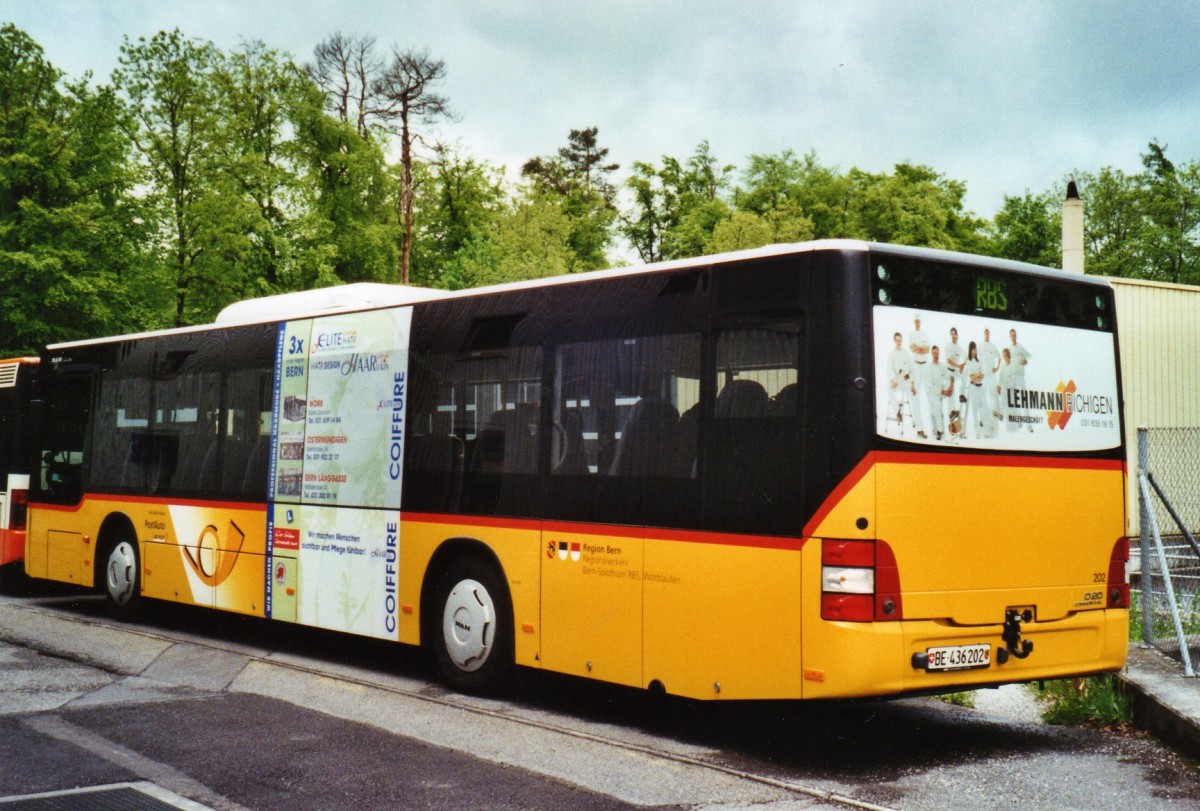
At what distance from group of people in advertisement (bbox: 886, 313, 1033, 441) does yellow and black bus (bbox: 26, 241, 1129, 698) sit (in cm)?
2

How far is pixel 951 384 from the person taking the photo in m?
7.21

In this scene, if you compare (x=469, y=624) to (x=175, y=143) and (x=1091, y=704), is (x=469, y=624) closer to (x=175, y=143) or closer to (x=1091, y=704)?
(x=1091, y=704)

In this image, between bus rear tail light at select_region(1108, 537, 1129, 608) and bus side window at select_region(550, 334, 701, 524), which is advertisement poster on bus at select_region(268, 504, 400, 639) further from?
bus rear tail light at select_region(1108, 537, 1129, 608)

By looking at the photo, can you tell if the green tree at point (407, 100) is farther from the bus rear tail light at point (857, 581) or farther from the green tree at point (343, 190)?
the bus rear tail light at point (857, 581)

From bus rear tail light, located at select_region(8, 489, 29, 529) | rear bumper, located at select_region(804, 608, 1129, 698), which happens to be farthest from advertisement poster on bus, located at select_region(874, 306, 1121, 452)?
bus rear tail light, located at select_region(8, 489, 29, 529)

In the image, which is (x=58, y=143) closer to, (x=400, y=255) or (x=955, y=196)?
(x=400, y=255)

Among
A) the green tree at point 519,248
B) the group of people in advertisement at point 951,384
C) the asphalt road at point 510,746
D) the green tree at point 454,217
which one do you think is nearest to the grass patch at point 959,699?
the asphalt road at point 510,746

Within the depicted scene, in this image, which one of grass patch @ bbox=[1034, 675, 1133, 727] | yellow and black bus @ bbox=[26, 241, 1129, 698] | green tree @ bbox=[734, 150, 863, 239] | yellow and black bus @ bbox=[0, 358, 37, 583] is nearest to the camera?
yellow and black bus @ bbox=[26, 241, 1129, 698]

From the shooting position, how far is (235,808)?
6023 mm

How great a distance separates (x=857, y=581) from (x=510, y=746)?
90.2 inches

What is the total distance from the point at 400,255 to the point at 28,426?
27.8 metres

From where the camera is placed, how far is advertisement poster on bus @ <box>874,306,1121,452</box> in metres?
7.02

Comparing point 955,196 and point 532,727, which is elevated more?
point 955,196

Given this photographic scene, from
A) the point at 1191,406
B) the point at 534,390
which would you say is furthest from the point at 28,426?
the point at 1191,406
